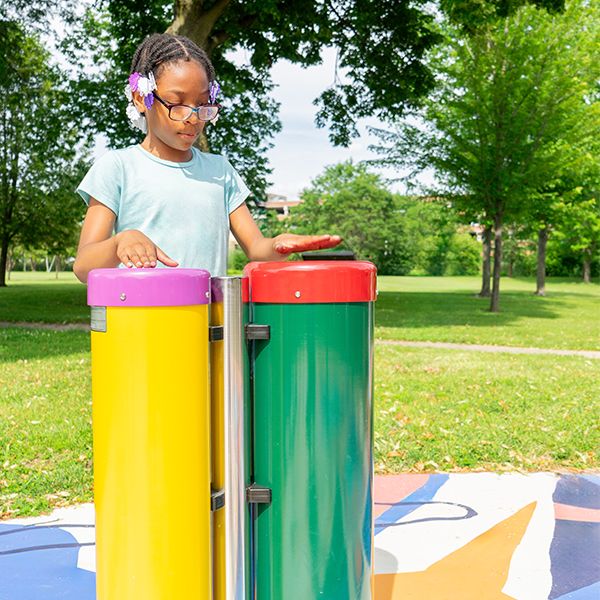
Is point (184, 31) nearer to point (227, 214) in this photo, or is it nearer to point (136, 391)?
point (227, 214)

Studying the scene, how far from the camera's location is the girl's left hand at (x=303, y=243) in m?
1.85

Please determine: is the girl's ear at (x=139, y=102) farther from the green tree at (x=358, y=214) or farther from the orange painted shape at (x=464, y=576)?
the green tree at (x=358, y=214)

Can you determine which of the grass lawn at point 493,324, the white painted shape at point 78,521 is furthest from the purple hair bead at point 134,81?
the grass lawn at point 493,324

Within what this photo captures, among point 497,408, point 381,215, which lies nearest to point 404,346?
point 497,408

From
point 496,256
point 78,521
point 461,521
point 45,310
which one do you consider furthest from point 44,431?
point 496,256

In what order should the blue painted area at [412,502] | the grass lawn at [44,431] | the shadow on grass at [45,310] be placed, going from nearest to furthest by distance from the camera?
the blue painted area at [412,502] → the grass lawn at [44,431] → the shadow on grass at [45,310]

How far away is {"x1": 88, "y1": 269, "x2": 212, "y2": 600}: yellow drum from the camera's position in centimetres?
158

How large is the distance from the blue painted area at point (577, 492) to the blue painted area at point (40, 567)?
2.39 meters

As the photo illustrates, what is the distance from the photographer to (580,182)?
835 inches

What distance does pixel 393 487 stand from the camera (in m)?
3.83

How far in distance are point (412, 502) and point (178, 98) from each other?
2.45m

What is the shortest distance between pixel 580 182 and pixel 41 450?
20125 millimetres

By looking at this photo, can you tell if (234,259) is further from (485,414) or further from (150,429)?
(150,429)

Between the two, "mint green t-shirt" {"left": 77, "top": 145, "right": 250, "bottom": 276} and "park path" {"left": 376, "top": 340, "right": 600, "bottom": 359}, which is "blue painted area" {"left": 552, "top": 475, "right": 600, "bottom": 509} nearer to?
"mint green t-shirt" {"left": 77, "top": 145, "right": 250, "bottom": 276}
